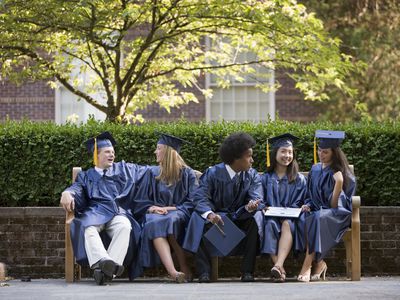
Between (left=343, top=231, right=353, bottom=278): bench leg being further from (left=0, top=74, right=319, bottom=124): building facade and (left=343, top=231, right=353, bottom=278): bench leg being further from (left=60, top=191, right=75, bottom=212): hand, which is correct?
(left=0, top=74, right=319, bottom=124): building facade

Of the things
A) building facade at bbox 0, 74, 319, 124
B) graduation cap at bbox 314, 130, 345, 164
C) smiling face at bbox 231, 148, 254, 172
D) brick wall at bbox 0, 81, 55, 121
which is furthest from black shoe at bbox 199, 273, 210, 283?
brick wall at bbox 0, 81, 55, 121

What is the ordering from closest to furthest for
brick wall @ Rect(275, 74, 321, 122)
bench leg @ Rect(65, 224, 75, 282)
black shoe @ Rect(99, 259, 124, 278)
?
black shoe @ Rect(99, 259, 124, 278) → bench leg @ Rect(65, 224, 75, 282) → brick wall @ Rect(275, 74, 321, 122)

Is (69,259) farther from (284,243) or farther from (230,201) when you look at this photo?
(284,243)

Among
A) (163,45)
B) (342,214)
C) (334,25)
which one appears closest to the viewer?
(342,214)

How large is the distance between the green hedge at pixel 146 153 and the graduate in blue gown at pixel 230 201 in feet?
2.96

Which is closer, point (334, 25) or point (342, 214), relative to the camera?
point (342, 214)

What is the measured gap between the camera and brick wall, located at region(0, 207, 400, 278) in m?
10.7

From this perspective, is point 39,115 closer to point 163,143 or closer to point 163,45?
point 163,45

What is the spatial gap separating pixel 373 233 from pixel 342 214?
1.18 metres

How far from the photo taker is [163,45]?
A: 14602 millimetres

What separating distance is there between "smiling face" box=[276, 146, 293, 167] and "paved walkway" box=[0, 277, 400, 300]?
1246 millimetres

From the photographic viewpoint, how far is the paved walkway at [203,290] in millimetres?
7539

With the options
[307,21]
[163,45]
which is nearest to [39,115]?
[163,45]

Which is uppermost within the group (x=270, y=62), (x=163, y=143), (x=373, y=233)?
(x=270, y=62)
